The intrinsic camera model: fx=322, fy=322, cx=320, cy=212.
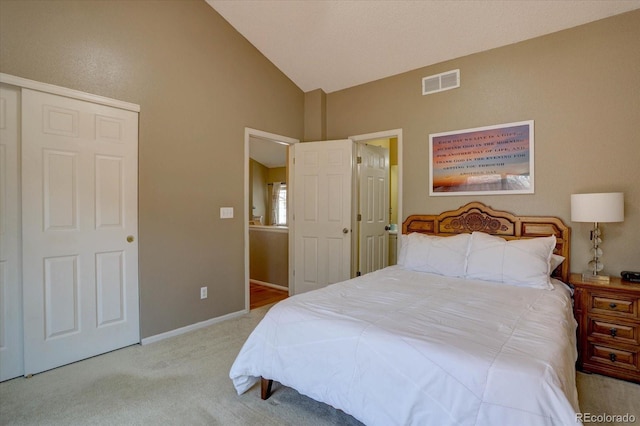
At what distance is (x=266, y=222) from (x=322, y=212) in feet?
12.4

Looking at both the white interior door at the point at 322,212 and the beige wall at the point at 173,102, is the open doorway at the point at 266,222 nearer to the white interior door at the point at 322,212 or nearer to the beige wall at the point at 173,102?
the beige wall at the point at 173,102

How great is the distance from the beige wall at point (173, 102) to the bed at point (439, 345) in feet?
4.93

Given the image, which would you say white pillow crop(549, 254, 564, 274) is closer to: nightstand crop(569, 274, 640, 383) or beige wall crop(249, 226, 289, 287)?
nightstand crop(569, 274, 640, 383)

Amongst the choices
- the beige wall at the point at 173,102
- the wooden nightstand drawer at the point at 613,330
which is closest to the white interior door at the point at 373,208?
the beige wall at the point at 173,102

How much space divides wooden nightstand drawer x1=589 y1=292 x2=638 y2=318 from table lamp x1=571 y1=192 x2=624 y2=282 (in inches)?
6.4

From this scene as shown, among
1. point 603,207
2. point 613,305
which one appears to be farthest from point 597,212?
point 613,305

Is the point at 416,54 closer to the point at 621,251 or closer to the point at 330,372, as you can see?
the point at 621,251

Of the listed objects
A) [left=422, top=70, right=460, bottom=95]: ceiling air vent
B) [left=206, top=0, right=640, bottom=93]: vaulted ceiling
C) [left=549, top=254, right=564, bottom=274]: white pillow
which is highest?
[left=206, top=0, right=640, bottom=93]: vaulted ceiling

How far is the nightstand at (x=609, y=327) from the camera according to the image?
89.0 inches

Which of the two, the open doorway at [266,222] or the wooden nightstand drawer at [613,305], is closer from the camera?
the wooden nightstand drawer at [613,305]

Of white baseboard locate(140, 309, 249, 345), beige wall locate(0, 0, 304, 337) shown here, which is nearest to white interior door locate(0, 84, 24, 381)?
beige wall locate(0, 0, 304, 337)

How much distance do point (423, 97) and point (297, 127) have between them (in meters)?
1.69

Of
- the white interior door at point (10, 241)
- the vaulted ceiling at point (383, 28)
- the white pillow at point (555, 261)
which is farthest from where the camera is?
the vaulted ceiling at point (383, 28)

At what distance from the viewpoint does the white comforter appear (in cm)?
121
